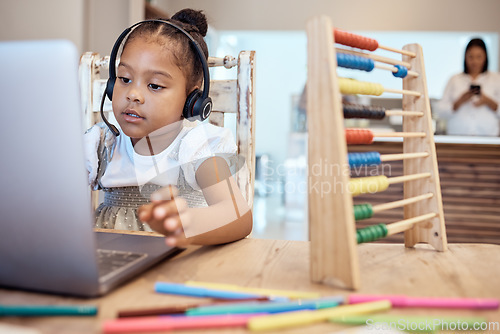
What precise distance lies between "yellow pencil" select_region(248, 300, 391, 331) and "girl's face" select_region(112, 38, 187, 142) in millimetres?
627

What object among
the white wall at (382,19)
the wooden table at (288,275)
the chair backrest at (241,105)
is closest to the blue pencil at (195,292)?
the wooden table at (288,275)

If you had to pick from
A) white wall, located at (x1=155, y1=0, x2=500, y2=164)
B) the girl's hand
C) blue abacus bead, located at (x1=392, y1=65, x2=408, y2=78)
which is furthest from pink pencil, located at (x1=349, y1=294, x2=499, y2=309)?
white wall, located at (x1=155, y1=0, x2=500, y2=164)

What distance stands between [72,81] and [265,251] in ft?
1.34

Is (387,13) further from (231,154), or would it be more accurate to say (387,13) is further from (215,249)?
(215,249)

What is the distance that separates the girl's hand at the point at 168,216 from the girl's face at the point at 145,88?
383mm

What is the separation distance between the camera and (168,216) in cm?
52

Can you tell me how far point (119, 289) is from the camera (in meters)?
0.48

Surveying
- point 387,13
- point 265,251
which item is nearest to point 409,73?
point 265,251

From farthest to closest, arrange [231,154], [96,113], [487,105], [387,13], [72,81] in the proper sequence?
[387,13] → [487,105] → [96,113] → [231,154] → [72,81]

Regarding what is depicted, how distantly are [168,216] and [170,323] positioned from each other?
17cm

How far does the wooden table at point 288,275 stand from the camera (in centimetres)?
43

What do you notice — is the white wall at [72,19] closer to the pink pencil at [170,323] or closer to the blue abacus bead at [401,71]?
the blue abacus bead at [401,71]

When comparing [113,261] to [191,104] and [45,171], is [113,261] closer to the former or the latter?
[45,171]

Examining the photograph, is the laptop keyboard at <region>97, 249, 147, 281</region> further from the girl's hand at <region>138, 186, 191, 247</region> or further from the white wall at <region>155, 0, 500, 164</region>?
the white wall at <region>155, 0, 500, 164</region>
